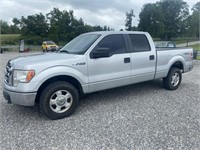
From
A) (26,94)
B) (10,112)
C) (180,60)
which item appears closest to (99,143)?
(26,94)

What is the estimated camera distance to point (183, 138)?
309cm

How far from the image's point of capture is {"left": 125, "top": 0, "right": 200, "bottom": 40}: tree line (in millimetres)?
50812

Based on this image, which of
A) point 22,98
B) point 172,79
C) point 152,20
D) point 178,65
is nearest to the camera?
point 22,98

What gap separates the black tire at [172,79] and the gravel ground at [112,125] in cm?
71

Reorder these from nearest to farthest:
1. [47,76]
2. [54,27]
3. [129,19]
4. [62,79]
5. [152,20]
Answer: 1. [47,76]
2. [62,79]
3. [54,27]
4. [152,20]
5. [129,19]

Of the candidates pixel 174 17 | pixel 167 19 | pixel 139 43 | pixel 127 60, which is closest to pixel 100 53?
pixel 127 60

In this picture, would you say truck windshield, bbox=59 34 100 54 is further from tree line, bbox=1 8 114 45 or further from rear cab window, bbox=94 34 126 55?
tree line, bbox=1 8 114 45

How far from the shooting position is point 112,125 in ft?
11.6

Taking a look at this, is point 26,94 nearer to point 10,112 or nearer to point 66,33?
point 10,112

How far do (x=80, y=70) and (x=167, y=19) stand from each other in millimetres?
59607

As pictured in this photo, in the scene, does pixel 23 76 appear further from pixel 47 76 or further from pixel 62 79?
pixel 62 79

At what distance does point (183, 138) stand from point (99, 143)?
4.65 ft

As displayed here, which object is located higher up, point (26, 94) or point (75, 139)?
point (26, 94)

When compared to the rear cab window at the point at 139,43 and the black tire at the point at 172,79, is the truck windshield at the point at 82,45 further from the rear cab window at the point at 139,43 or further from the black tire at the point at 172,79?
the black tire at the point at 172,79
